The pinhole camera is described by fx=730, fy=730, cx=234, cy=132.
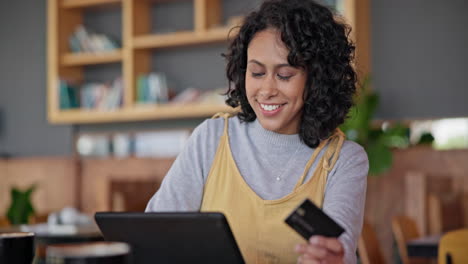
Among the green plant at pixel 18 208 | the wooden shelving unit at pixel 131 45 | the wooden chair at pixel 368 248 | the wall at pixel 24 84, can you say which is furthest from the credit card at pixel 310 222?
the wall at pixel 24 84

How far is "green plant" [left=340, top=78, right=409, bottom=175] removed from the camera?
14.8 feet

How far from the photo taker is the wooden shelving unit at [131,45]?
555cm

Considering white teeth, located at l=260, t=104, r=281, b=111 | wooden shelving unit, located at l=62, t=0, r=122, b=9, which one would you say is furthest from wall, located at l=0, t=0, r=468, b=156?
white teeth, located at l=260, t=104, r=281, b=111

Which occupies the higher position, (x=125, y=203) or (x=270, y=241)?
(x=270, y=241)

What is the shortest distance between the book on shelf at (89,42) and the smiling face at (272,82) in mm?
4748

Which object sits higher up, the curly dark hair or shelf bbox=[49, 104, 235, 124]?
the curly dark hair

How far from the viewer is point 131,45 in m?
5.86

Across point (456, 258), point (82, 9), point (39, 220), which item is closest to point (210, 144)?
point (456, 258)

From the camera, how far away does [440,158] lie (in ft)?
15.6

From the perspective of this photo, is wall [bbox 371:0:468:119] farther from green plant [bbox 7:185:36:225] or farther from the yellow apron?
the yellow apron

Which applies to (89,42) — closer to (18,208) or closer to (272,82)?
(18,208)

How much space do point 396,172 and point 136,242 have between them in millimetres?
4001

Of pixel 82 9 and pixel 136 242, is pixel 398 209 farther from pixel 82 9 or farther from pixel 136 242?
pixel 136 242

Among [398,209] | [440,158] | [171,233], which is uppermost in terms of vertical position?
[171,233]
